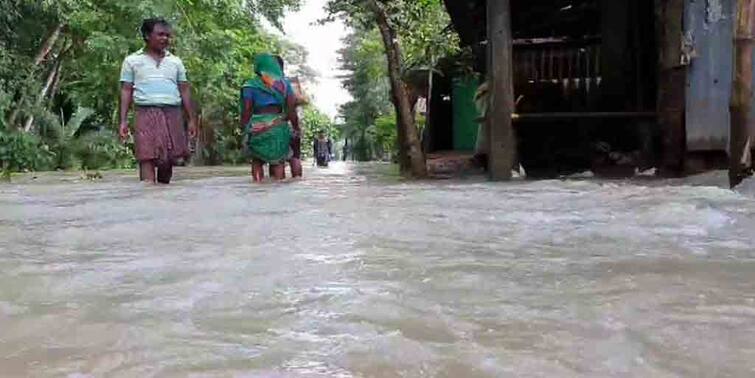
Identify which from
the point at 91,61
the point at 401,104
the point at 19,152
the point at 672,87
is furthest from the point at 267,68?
the point at 91,61

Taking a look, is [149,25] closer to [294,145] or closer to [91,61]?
[294,145]

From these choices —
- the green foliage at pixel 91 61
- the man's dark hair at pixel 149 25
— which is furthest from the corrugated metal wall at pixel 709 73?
the green foliage at pixel 91 61

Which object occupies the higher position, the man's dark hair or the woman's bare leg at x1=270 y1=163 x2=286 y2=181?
the man's dark hair

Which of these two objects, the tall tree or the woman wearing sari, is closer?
the woman wearing sari

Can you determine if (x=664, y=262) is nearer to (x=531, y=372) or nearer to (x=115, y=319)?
(x=531, y=372)

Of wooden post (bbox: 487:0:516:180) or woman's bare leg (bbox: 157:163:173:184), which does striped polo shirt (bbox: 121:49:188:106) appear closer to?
woman's bare leg (bbox: 157:163:173:184)

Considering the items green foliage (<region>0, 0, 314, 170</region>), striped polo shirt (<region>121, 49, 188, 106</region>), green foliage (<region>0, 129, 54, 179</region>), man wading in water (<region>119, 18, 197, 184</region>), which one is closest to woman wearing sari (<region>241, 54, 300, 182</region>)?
man wading in water (<region>119, 18, 197, 184</region>)

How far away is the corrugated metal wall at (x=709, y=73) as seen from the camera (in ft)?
23.4

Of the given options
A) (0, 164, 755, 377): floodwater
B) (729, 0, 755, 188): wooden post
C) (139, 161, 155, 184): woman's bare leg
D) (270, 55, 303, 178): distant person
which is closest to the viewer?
(0, 164, 755, 377): floodwater

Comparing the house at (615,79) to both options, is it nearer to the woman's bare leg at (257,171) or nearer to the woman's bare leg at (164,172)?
the woman's bare leg at (257,171)

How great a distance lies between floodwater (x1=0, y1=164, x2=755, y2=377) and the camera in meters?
1.78

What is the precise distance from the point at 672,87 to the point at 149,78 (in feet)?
14.8

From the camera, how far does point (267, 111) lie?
7.99 m

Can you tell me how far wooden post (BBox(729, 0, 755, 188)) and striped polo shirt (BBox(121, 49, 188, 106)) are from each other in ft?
14.7
